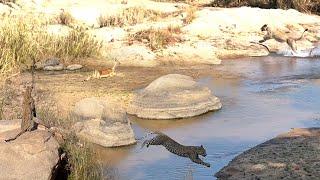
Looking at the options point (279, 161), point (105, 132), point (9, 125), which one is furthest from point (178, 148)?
point (9, 125)

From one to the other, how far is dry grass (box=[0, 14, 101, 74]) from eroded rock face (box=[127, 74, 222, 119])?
2.66 meters

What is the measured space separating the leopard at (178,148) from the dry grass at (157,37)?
8522 mm

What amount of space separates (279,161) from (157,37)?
9.26 m

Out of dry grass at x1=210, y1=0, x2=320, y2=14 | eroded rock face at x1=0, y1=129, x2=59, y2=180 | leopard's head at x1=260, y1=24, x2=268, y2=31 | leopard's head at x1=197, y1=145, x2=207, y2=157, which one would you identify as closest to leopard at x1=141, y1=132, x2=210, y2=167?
leopard's head at x1=197, y1=145, x2=207, y2=157

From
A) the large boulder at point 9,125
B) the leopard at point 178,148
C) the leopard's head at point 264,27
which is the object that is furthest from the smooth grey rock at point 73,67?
the leopard's head at point 264,27

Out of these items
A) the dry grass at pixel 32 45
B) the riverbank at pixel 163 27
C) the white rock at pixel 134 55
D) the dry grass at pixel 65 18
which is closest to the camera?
the dry grass at pixel 32 45

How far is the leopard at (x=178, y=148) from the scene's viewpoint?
6648mm

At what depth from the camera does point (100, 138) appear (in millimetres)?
7855

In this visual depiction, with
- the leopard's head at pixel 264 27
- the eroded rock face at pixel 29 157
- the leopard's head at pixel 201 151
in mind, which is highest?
the eroded rock face at pixel 29 157

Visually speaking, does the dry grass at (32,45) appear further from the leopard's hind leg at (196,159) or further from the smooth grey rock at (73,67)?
the leopard's hind leg at (196,159)

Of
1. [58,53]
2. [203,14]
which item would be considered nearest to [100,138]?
[58,53]

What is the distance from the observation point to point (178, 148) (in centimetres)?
668

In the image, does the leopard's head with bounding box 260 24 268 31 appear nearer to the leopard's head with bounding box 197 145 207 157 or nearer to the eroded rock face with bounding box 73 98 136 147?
the eroded rock face with bounding box 73 98 136 147

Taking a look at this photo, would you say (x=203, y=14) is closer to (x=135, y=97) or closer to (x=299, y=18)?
(x=299, y=18)
